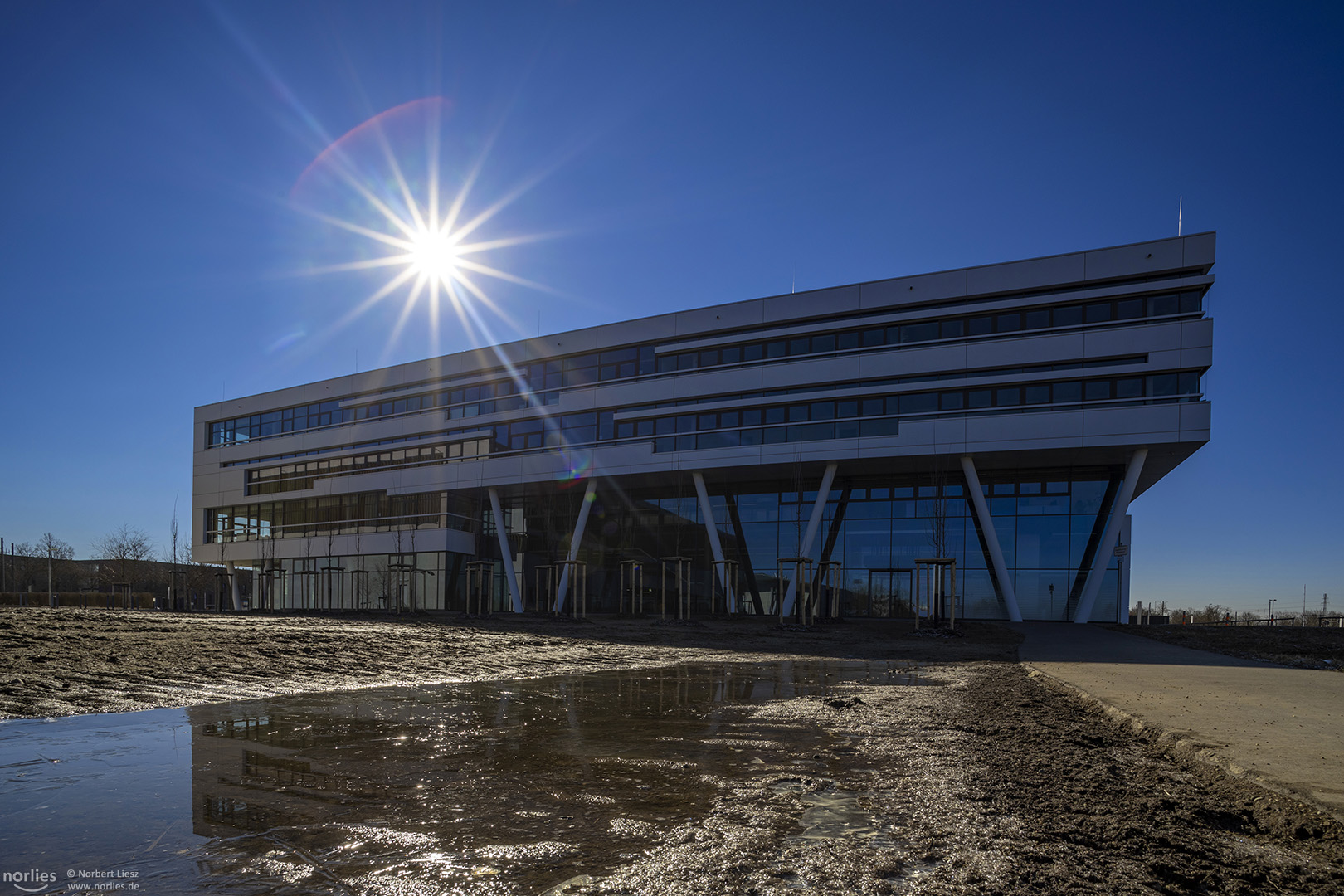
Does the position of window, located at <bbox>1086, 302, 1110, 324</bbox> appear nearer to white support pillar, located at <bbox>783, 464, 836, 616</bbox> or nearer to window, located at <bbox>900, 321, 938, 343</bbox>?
window, located at <bbox>900, 321, 938, 343</bbox>

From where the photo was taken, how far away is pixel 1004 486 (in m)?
33.2

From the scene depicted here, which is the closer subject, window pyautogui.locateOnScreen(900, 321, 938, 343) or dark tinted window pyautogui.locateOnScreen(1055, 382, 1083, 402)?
dark tinted window pyautogui.locateOnScreen(1055, 382, 1083, 402)

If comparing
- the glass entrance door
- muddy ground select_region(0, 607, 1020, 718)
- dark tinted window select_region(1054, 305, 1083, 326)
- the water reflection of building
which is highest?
dark tinted window select_region(1054, 305, 1083, 326)

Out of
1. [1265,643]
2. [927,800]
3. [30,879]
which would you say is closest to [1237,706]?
[927,800]

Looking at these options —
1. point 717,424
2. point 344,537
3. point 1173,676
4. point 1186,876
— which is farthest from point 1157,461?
point 344,537

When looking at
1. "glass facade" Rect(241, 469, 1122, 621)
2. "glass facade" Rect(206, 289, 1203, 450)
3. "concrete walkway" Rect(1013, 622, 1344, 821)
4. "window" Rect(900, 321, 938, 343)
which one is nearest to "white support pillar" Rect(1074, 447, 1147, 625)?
"glass facade" Rect(241, 469, 1122, 621)

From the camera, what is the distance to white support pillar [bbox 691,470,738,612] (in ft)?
113

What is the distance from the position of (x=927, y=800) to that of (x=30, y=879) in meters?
4.04

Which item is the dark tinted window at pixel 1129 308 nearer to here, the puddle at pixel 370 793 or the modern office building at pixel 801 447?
the modern office building at pixel 801 447

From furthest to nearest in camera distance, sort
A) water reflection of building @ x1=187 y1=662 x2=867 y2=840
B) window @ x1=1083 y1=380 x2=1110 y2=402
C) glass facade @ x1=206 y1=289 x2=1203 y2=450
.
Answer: glass facade @ x1=206 y1=289 x2=1203 y2=450, window @ x1=1083 y1=380 x2=1110 y2=402, water reflection of building @ x1=187 y1=662 x2=867 y2=840

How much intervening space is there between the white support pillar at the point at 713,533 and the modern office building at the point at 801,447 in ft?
0.49

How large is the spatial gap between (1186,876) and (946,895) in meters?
0.99

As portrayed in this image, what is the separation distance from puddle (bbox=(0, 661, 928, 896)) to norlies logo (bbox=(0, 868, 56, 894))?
0.07 feet

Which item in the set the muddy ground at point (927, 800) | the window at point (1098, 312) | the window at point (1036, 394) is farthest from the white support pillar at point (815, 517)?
the muddy ground at point (927, 800)
